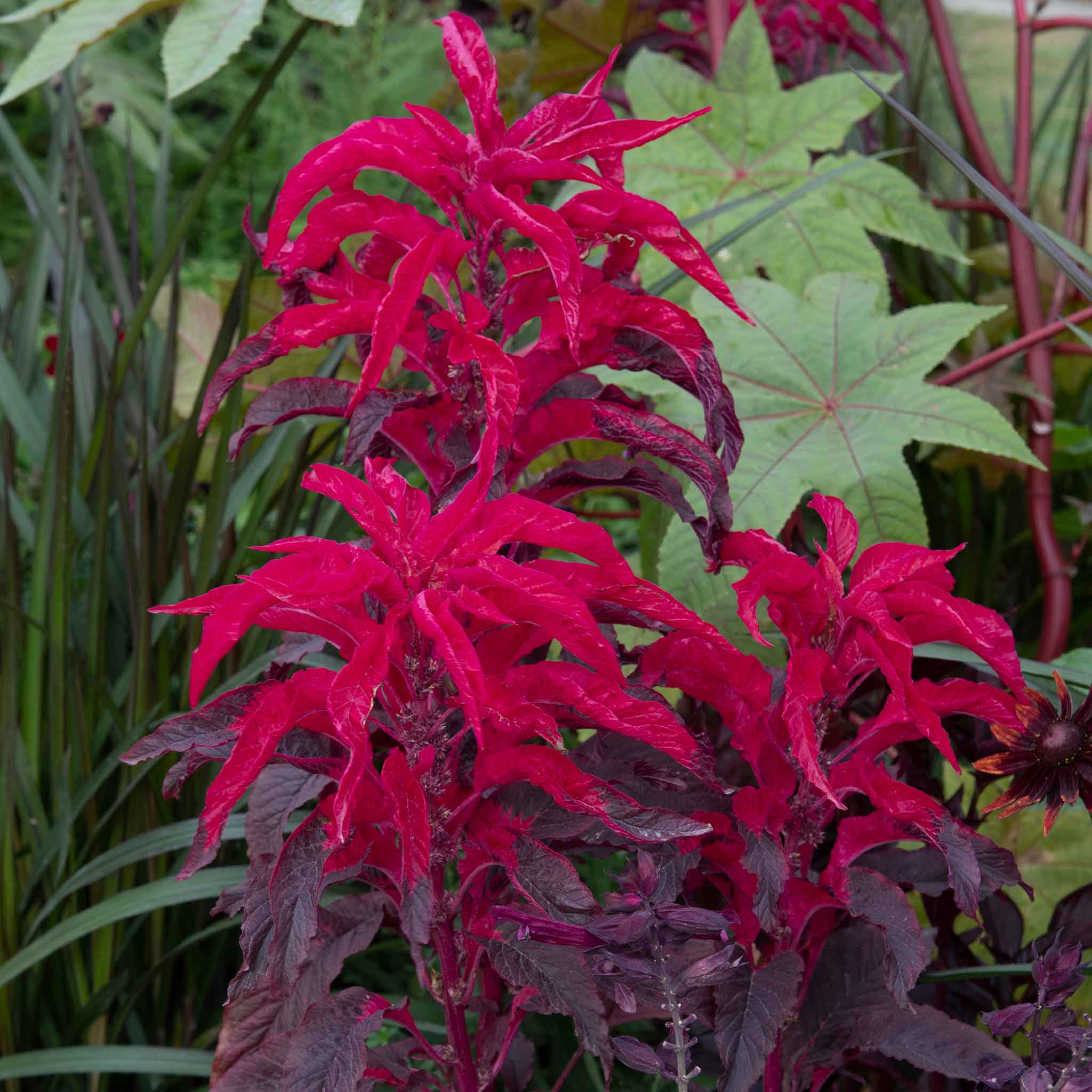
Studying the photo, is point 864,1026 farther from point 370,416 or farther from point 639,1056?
point 370,416

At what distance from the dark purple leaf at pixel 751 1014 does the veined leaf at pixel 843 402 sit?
309 millimetres

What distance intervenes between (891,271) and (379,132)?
0.93 metres

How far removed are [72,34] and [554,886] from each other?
2.33ft

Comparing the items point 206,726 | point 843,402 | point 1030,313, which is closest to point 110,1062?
point 206,726

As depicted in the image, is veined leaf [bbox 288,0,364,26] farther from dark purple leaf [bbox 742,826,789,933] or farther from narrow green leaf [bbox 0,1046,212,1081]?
narrow green leaf [bbox 0,1046,212,1081]

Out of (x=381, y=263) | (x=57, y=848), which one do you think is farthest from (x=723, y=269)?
(x=57, y=848)

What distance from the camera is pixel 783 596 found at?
56cm

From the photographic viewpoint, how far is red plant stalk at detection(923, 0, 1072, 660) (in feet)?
3.21

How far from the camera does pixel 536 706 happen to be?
1.68 ft

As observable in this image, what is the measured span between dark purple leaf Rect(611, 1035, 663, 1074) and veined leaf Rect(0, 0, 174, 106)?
73 centimetres

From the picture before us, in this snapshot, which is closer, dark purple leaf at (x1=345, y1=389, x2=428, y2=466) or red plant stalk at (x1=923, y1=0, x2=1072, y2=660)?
dark purple leaf at (x1=345, y1=389, x2=428, y2=466)

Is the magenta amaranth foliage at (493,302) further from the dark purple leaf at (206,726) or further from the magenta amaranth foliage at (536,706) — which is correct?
the dark purple leaf at (206,726)

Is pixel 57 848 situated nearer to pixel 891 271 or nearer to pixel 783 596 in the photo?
pixel 783 596

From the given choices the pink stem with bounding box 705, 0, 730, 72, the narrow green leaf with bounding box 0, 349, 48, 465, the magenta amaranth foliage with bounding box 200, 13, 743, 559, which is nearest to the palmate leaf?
the pink stem with bounding box 705, 0, 730, 72
